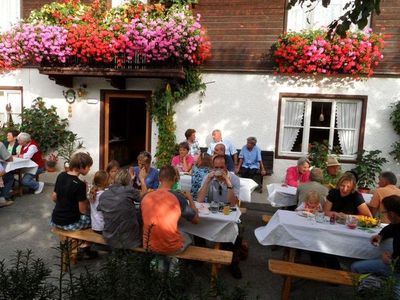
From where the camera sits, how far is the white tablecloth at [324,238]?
3447 millimetres

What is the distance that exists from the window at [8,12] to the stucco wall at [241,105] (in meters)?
1.48

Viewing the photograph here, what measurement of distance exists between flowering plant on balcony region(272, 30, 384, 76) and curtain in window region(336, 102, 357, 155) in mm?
875

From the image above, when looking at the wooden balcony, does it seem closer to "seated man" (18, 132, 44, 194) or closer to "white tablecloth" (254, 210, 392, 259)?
"seated man" (18, 132, 44, 194)

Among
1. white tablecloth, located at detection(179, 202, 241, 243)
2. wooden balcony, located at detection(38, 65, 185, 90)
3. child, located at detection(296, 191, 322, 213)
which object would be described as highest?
wooden balcony, located at detection(38, 65, 185, 90)

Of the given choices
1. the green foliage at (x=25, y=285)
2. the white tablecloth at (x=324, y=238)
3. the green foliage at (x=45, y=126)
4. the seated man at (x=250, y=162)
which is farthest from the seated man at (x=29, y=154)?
the green foliage at (x=25, y=285)

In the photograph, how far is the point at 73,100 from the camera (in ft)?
30.0

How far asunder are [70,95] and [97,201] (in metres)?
5.97

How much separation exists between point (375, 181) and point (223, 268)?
5085 mm

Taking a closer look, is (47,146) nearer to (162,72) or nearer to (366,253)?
(162,72)

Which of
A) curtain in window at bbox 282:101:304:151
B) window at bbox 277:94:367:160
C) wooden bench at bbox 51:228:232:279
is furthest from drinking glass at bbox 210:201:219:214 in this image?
curtain in window at bbox 282:101:304:151

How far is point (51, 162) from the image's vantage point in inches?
352

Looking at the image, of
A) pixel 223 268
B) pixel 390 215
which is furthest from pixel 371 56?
pixel 223 268

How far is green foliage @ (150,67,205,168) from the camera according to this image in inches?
325

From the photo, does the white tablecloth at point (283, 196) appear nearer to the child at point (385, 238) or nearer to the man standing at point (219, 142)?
the child at point (385, 238)
